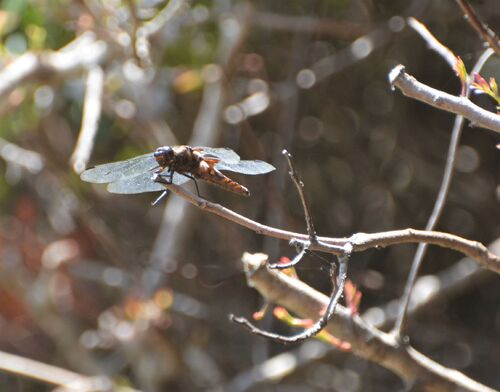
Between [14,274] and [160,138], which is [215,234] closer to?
[160,138]

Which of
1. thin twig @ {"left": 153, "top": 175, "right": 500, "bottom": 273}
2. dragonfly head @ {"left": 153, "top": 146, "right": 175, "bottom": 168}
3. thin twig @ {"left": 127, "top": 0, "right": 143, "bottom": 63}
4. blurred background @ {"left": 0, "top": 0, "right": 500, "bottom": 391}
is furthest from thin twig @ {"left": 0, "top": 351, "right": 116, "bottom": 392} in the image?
thin twig @ {"left": 153, "top": 175, "right": 500, "bottom": 273}

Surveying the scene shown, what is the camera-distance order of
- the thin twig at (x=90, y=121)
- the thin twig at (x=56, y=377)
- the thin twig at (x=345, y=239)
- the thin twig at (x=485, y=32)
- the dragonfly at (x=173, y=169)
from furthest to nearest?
1. the thin twig at (x=56, y=377)
2. the thin twig at (x=90, y=121)
3. the dragonfly at (x=173, y=169)
4. the thin twig at (x=485, y=32)
5. the thin twig at (x=345, y=239)

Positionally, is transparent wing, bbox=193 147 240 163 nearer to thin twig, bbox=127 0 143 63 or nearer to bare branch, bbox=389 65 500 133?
bare branch, bbox=389 65 500 133

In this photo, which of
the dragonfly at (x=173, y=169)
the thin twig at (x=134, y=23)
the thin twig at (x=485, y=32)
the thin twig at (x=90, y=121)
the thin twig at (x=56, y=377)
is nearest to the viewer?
the thin twig at (x=485, y=32)

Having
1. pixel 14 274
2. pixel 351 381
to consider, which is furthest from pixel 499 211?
pixel 14 274

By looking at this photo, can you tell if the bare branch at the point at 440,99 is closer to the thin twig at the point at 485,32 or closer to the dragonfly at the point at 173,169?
the thin twig at the point at 485,32

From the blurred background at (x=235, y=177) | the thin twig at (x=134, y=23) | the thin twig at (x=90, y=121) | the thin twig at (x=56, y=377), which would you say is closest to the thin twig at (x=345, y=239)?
the thin twig at (x=90, y=121)
